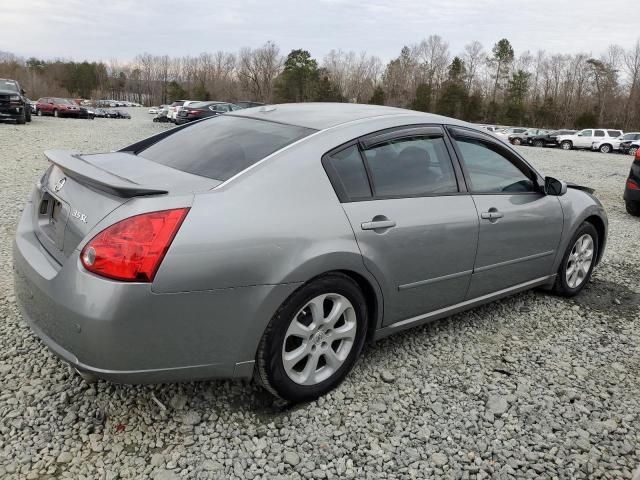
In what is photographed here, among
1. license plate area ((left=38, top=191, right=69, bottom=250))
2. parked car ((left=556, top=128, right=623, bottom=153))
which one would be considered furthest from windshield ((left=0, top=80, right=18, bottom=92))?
parked car ((left=556, top=128, right=623, bottom=153))

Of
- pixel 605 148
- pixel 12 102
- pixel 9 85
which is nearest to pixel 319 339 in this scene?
pixel 12 102

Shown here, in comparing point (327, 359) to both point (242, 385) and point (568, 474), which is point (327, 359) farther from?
point (568, 474)

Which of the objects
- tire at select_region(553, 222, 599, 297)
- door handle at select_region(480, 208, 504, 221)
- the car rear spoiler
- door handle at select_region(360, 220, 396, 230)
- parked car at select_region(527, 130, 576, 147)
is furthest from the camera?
parked car at select_region(527, 130, 576, 147)

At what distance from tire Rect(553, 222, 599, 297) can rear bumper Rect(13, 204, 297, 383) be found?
2.94 metres

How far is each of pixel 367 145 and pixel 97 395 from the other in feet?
6.54

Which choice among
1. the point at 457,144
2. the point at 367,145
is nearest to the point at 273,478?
the point at 367,145

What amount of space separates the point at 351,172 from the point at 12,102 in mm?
22278

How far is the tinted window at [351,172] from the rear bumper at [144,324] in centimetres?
67

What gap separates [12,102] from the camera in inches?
810

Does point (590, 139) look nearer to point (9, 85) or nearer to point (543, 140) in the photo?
point (543, 140)

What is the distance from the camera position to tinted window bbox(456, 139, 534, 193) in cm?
350

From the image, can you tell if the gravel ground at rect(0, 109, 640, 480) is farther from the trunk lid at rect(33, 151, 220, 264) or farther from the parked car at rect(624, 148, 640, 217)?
the parked car at rect(624, 148, 640, 217)

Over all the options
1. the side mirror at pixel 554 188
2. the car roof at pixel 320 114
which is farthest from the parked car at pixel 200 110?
the side mirror at pixel 554 188

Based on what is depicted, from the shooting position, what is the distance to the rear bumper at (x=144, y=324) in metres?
2.12
